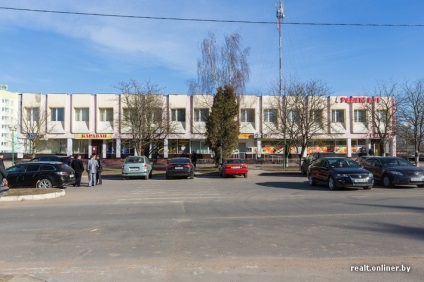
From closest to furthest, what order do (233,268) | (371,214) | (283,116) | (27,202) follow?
1. (233,268)
2. (371,214)
3. (27,202)
4. (283,116)

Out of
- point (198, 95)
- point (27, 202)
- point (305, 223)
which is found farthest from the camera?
point (198, 95)

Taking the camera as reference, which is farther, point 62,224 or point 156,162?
point 156,162

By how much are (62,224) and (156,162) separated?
36.2 meters

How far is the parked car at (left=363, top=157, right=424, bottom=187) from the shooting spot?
17078 millimetres

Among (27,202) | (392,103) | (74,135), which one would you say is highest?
(392,103)

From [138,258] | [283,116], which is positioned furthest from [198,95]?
[138,258]

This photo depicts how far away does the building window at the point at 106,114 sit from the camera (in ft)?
150

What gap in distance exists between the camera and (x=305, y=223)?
862cm

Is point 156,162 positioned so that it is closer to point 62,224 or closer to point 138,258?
point 62,224

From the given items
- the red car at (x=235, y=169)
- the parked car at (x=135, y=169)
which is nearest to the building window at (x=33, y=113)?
the parked car at (x=135, y=169)

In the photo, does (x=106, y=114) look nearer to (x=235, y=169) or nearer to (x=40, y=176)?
(x=235, y=169)

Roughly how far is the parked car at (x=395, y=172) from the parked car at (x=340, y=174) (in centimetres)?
172

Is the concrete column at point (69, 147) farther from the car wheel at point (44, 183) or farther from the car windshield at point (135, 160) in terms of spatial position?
the car wheel at point (44, 183)

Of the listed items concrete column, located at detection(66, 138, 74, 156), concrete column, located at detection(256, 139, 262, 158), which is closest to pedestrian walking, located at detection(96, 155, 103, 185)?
concrete column, located at detection(66, 138, 74, 156)
